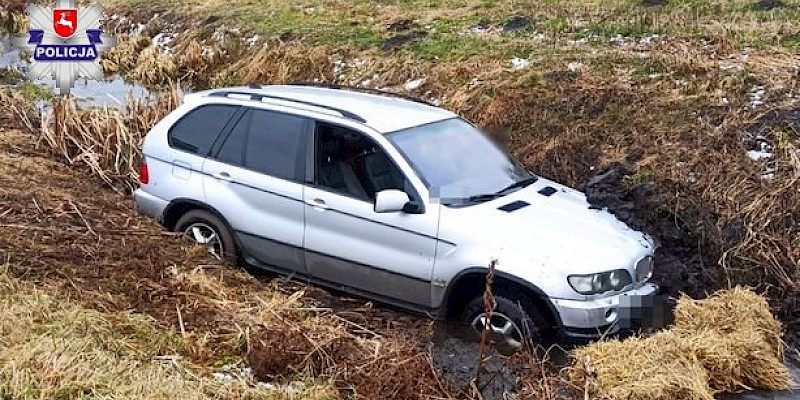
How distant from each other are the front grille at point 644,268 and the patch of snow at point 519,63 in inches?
245

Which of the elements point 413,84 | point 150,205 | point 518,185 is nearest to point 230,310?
point 150,205

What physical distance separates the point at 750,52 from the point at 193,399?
29.0 ft

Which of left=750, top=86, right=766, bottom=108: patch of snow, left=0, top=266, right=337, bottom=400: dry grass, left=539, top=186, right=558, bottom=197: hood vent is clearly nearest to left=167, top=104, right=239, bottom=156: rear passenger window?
left=0, top=266, right=337, bottom=400: dry grass

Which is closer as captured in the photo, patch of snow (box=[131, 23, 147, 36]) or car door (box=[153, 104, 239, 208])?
car door (box=[153, 104, 239, 208])

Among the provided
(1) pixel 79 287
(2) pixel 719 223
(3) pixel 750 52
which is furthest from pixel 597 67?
(1) pixel 79 287

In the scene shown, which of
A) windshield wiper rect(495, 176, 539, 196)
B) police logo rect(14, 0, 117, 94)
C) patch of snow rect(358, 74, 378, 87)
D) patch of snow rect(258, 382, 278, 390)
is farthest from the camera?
patch of snow rect(358, 74, 378, 87)

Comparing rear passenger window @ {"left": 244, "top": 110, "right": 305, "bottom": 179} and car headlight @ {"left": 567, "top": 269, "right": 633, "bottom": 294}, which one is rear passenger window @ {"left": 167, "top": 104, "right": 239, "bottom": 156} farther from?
car headlight @ {"left": 567, "top": 269, "right": 633, "bottom": 294}

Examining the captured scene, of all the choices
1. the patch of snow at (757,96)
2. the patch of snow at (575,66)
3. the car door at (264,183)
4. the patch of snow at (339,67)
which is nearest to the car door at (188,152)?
the car door at (264,183)

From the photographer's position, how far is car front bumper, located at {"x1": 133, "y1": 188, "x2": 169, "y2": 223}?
6.91m

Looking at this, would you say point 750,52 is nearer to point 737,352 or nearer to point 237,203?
point 737,352

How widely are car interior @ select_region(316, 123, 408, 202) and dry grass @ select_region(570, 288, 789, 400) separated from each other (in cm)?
178

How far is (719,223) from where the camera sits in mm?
7484

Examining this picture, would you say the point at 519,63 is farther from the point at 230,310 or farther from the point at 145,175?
the point at 230,310

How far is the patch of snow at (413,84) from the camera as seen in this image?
12406 mm
